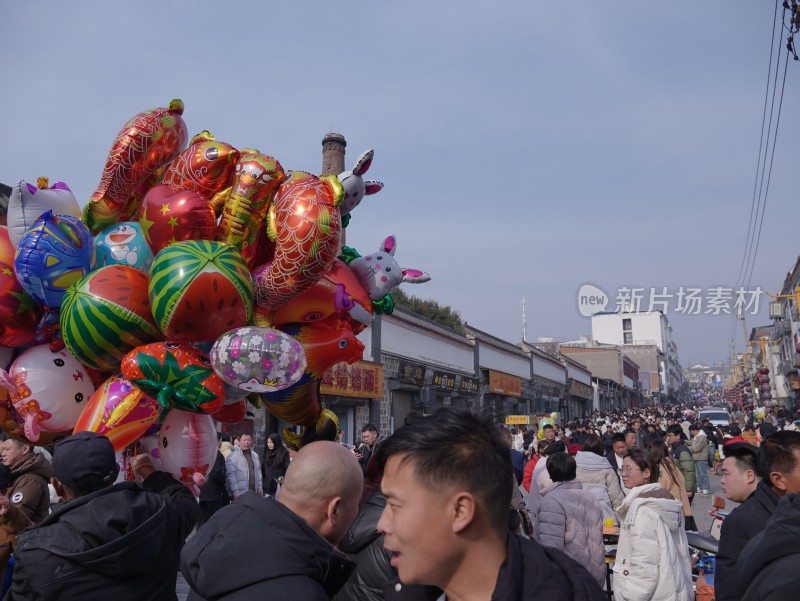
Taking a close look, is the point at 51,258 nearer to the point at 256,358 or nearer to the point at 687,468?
the point at 256,358

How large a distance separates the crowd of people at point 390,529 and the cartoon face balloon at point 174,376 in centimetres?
45

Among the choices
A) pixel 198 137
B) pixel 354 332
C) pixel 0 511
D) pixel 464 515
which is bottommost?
pixel 0 511

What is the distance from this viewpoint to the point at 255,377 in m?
3.62

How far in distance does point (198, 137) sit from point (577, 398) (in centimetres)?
4912

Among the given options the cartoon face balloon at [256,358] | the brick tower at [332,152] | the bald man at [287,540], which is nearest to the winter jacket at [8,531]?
the cartoon face balloon at [256,358]

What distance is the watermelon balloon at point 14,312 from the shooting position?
3.83m

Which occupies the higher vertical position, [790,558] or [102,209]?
[102,209]

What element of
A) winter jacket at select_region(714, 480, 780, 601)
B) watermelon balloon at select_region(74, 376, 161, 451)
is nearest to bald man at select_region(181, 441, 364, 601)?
watermelon balloon at select_region(74, 376, 161, 451)

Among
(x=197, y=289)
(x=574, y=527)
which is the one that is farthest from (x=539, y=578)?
(x=574, y=527)

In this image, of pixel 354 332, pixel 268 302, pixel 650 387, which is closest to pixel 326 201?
pixel 268 302

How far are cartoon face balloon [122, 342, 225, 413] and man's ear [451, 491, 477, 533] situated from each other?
96.2 inches

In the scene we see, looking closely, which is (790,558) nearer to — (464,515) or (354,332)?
(464,515)

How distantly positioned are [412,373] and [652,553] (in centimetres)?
1723

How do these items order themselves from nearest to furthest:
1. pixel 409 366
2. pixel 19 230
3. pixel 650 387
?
1. pixel 19 230
2. pixel 409 366
3. pixel 650 387
